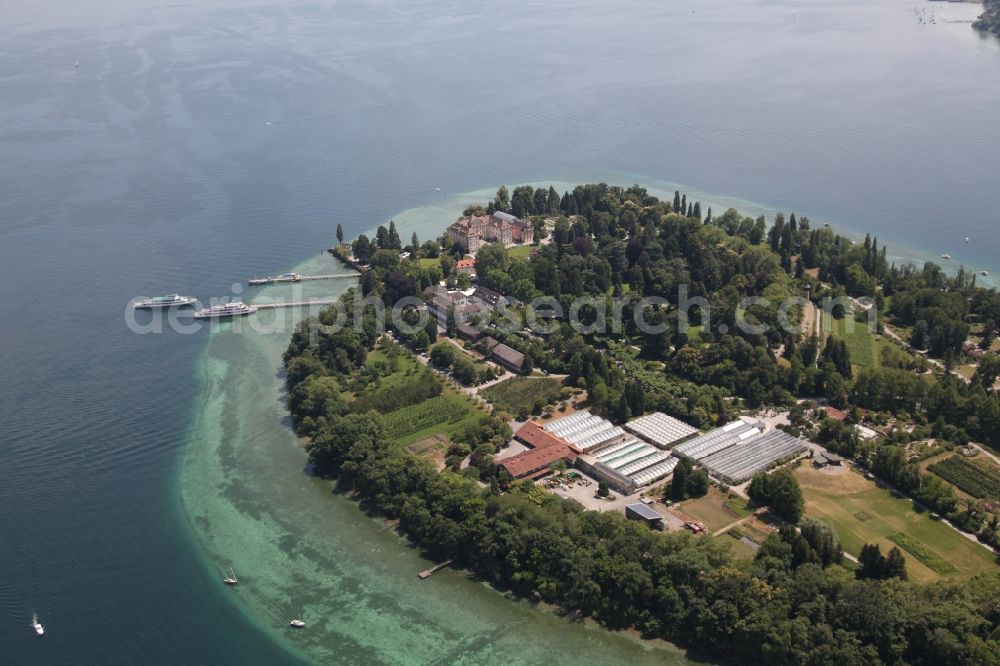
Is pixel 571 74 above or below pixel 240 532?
above

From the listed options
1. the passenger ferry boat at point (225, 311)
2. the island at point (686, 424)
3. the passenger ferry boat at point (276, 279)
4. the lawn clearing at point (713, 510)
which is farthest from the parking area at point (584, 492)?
the passenger ferry boat at point (276, 279)

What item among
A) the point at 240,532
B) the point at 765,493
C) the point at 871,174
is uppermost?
the point at 871,174

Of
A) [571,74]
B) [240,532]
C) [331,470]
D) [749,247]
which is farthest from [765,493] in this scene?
[571,74]

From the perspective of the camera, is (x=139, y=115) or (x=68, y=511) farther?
(x=139, y=115)

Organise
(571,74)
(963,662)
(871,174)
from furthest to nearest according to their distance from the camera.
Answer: (571,74) < (871,174) < (963,662)

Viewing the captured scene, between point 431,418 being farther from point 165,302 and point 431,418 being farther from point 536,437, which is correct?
point 165,302

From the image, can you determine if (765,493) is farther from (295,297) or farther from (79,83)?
(79,83)

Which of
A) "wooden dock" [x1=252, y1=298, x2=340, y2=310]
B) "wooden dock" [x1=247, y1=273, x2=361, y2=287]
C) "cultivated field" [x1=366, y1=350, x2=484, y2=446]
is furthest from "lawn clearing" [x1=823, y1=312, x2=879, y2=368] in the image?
"wooden dock" [x1=247, y1=273, x2=361, y2=287]
